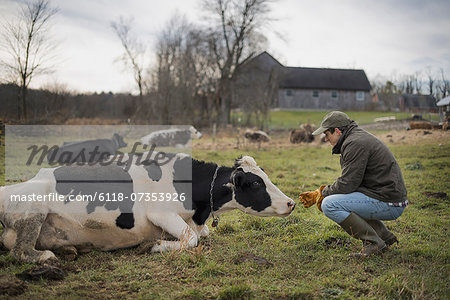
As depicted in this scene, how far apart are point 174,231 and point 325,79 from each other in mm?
52155

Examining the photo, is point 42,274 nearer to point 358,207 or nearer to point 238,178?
point 238,178

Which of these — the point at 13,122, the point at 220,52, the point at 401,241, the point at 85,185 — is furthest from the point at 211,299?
the point at 220,52

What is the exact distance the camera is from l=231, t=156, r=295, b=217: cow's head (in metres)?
4.72

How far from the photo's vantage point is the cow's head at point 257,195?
4.72 meters

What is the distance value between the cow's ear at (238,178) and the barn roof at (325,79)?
47129 millimetres

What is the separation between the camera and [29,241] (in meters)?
4.29

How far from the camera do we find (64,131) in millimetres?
21688

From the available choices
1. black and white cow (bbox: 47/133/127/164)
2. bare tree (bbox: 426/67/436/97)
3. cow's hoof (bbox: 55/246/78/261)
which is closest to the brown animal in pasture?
bare tree (bbox: 426/67/436/97)

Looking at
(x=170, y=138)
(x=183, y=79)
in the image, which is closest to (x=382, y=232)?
(x=170, y=138)

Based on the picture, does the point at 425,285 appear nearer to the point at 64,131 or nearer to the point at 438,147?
the point at 438,147

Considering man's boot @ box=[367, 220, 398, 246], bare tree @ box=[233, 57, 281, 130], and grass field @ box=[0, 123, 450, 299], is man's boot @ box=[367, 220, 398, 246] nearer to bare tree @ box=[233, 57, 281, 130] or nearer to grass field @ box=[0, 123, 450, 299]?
grass field @ box=[0, 123, 450, 299]

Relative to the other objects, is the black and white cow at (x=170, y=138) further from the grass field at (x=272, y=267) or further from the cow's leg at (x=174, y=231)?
the cow's leg at (x=174, y=231)

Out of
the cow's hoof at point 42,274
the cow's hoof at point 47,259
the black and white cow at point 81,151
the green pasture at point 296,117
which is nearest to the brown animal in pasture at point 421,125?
the green pasture at point 296,117

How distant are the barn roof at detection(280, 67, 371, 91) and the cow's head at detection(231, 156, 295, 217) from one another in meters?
47.0
